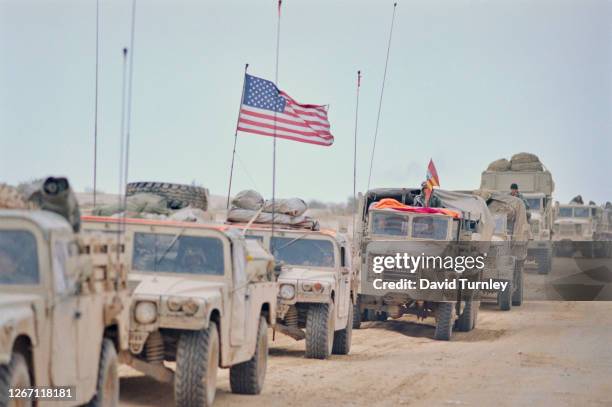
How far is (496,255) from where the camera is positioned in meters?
24.0

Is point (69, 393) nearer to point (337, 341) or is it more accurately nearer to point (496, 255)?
point (337, 341)

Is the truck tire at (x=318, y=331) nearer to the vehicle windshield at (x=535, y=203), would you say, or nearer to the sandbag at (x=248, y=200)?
the sandbag at (x=248, y=200)

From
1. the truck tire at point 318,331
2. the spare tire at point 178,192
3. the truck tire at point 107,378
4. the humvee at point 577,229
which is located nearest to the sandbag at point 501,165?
the humvee at point 577,229

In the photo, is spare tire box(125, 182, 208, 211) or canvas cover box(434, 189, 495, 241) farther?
canvas cover box(434, 189, 495, 241)

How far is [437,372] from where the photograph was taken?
14594 mm

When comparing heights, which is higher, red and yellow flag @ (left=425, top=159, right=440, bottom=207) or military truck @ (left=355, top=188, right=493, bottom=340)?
red and yellow flag @ (left=425, top=159, right=440, bottom=207)

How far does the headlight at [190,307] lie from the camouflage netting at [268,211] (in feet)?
22.7

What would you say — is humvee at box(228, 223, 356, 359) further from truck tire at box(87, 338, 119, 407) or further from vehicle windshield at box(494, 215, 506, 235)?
vehicle windshield at box(494, 215, 506, 235)

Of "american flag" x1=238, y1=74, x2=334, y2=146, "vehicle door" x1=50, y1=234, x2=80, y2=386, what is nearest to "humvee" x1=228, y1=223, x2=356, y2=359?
"american flag" x1=238, y1=74, x2=334, y2=146

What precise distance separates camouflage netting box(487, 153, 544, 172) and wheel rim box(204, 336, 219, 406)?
2866 cm

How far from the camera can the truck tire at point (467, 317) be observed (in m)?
21.3

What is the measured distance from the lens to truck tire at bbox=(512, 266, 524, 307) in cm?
2783

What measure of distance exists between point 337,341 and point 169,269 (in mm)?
6105

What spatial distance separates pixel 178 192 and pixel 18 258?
19.9ft
